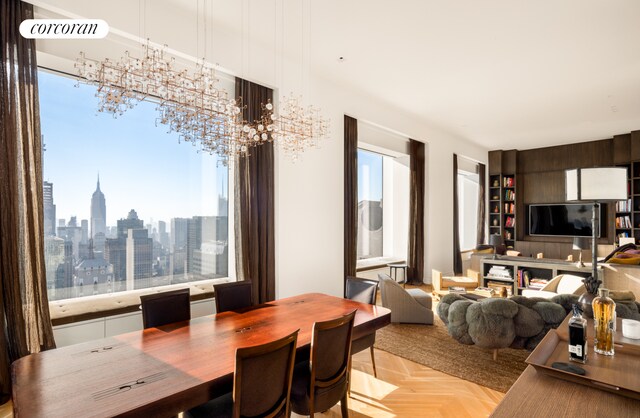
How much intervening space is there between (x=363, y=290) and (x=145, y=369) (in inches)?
84.0

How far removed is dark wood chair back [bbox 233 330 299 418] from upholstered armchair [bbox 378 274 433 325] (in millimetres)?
2962

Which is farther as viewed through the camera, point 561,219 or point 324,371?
point 561,219

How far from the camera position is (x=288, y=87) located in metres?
4.64

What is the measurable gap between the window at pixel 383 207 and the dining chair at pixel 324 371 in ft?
16.3

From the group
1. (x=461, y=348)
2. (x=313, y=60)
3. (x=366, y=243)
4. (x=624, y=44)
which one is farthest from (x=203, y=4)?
(x=366, y=243)

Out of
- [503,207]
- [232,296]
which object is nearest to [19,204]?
[232,296]

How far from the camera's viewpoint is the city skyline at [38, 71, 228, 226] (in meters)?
3.23

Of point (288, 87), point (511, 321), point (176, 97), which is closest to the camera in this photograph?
point (176, 97)

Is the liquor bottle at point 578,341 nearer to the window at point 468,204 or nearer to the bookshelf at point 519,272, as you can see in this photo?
the bookshelf at point 519,272

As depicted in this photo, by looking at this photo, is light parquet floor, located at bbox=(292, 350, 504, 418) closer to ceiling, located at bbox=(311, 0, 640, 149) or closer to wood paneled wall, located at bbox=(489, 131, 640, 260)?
ceiling, located at bbox=(311, 0, 640, 149)

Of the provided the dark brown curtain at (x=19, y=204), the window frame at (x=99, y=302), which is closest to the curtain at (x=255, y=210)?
the window frame at (x=99, y=302)

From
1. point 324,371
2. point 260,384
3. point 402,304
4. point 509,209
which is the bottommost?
point 402,304

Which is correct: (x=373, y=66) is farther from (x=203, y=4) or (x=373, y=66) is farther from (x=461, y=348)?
(x=461, y=348)

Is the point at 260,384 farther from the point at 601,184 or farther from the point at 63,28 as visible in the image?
the point at 63,28
